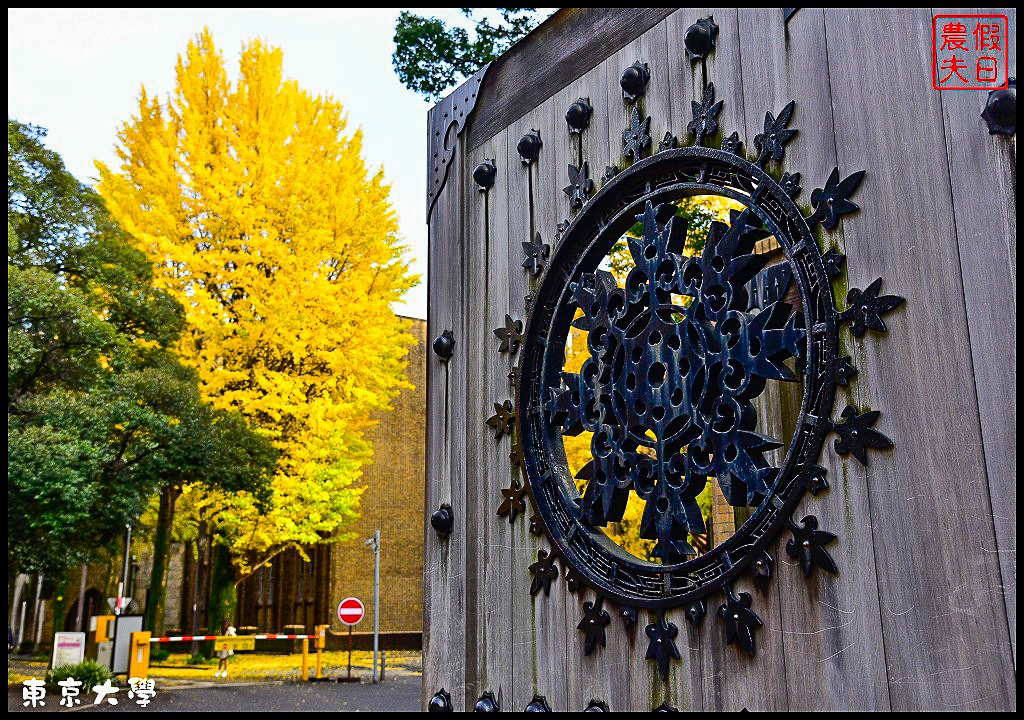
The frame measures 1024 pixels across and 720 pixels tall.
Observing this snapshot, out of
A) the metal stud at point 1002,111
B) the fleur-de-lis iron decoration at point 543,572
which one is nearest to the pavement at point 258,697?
the fleur-de-lis iron decoration at point 543,572

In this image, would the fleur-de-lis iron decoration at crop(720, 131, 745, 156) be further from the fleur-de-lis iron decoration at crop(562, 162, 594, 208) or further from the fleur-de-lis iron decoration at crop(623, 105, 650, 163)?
the fleur-de-lis iron decoration at crop(562, 162, 594, 208)

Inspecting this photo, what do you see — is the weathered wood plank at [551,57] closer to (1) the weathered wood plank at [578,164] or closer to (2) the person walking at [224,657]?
(1) the weathered wood plank at [578,164]

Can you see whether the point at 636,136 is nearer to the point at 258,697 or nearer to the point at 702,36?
the point at 702,36

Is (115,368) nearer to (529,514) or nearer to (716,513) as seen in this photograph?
(716,513)

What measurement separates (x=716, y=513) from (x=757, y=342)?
4667 mm

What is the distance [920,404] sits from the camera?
1849mm

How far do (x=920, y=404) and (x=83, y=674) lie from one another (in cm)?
1190

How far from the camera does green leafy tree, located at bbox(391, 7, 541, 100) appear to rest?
11.1 metres

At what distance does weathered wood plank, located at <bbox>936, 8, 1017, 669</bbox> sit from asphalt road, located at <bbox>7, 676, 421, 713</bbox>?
9556 millimetres

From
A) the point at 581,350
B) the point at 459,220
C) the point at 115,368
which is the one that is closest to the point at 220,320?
the point at 115,368

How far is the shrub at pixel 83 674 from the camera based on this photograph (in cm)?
1101

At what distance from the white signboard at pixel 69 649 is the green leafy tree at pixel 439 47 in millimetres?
8611

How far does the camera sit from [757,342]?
7.34 ft

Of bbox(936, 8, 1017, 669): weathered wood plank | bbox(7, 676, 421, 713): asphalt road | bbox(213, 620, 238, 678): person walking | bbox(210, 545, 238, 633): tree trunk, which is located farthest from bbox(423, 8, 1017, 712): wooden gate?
bbox(210, 545, 238, 633): tree trunk
